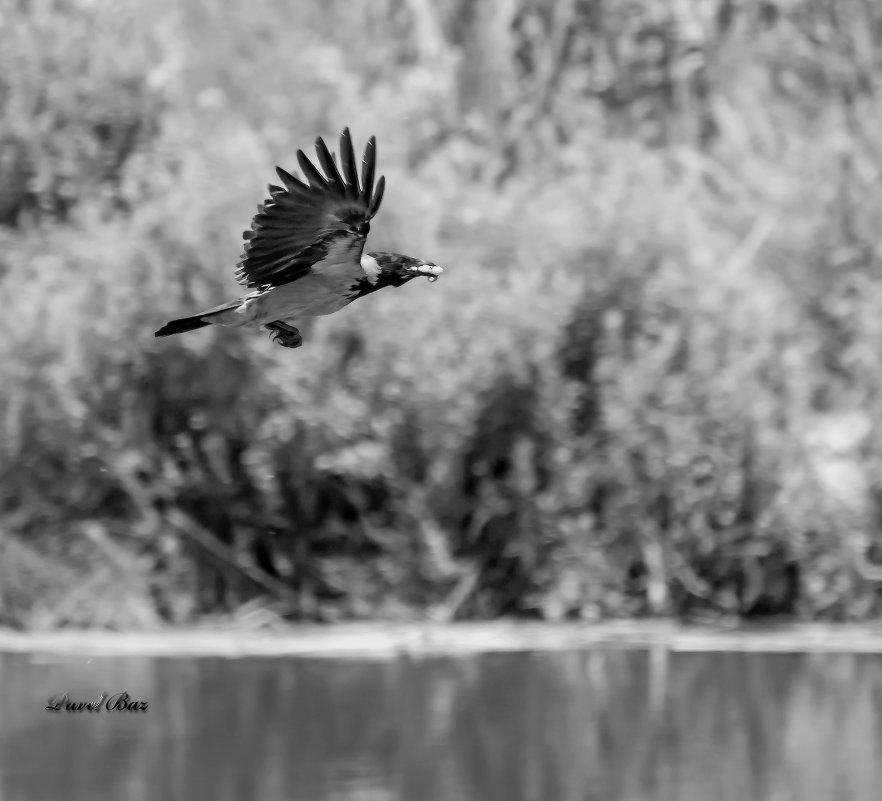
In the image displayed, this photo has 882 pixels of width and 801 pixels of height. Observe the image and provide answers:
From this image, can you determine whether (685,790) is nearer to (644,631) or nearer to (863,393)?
(644,631)

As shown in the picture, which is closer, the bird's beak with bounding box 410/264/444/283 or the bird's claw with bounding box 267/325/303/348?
the bird's beak with bounding box 410/264/444/283

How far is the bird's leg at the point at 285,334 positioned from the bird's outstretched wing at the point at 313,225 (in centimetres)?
39

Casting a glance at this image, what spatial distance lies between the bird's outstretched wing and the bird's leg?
0.39 m

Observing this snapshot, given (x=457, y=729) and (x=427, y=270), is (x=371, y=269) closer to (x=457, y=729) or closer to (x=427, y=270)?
(x=427, y=270)

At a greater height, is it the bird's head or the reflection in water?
the bird's head

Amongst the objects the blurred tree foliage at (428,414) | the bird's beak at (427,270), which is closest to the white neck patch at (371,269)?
the bird's beak at (427,270)

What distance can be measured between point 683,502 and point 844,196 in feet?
8.98

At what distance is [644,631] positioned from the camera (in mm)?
10555
